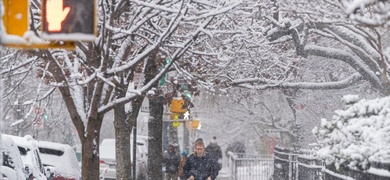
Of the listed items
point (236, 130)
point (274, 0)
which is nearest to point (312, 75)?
point (274, 0)

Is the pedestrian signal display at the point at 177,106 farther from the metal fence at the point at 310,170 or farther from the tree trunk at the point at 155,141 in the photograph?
the metal fence at the point at 310,170

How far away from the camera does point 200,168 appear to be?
1633cm

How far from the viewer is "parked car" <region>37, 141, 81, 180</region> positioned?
20.0 m

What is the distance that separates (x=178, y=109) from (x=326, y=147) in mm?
14318

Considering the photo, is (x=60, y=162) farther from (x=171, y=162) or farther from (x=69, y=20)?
(x=69, y=20)

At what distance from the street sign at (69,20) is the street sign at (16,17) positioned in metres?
0.31

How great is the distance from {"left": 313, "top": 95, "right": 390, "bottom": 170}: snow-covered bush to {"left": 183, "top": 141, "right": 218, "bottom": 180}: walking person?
18.9 ft

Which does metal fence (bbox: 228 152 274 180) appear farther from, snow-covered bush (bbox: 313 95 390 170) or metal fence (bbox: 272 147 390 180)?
snow-covered bush (bbox: 313 95 390 170)

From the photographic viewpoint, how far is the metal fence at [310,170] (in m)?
9.10

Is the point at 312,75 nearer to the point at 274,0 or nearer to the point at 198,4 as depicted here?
the point at 274,0

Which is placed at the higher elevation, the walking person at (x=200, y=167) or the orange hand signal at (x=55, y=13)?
the orange hand signal at (x=55, y=13)

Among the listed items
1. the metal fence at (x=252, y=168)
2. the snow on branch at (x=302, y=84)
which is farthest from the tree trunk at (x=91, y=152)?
the metal fence at (x=252, y=168)

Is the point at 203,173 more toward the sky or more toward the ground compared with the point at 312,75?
more toward the ground

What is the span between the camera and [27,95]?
35.6 meters
